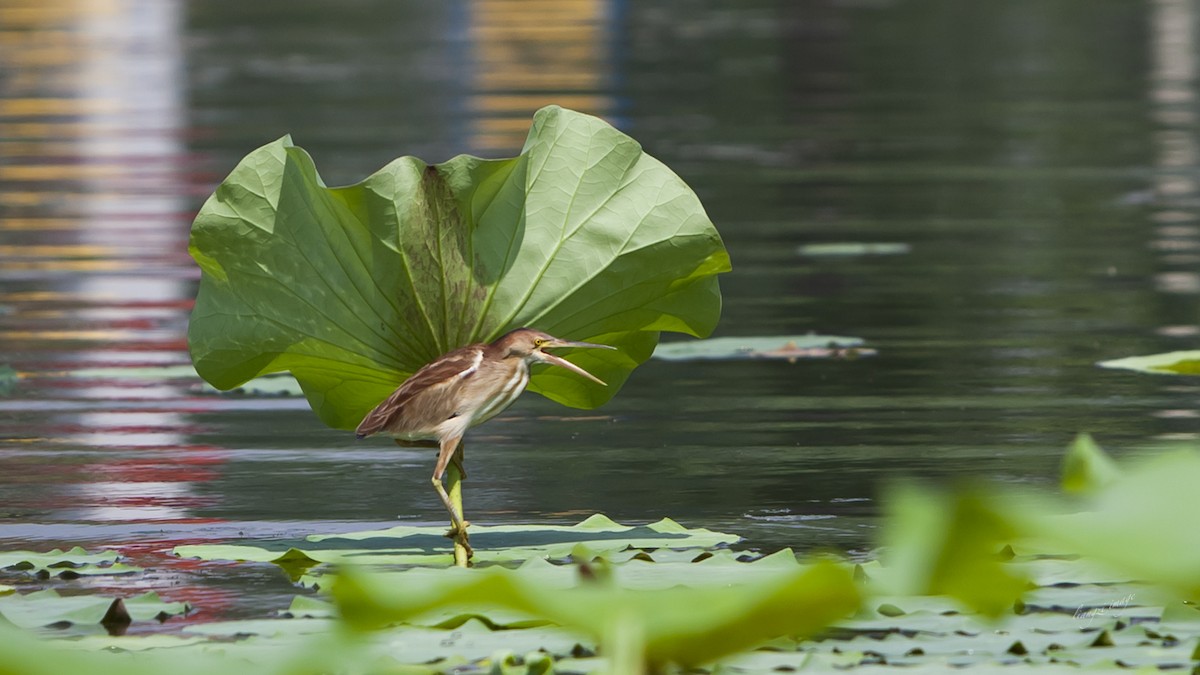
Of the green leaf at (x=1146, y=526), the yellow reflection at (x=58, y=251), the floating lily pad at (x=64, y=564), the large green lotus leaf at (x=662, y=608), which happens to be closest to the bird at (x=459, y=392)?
the floating lily pad at (x=64, y=564)

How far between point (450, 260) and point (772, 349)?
3034 mm

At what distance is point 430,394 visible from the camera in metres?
4.09

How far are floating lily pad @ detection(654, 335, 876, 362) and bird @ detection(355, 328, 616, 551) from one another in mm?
3136

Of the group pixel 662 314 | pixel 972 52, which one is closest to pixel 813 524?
pixel 662 314

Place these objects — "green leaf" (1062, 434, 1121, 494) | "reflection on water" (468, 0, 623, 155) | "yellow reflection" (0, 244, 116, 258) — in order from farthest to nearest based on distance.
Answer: "reflection on water" (468, 0, 623, 155) → "yellow reflection" (0, 244, 116, 258) → "green leaf" (1062, 434, 1121, 494)

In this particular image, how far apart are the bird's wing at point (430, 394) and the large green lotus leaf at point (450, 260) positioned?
23cm

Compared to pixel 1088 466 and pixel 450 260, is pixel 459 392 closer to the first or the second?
pixel 450 260

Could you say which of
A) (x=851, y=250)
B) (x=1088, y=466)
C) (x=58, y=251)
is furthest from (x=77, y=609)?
(x=58, y=251)

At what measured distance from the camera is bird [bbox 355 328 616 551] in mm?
4062

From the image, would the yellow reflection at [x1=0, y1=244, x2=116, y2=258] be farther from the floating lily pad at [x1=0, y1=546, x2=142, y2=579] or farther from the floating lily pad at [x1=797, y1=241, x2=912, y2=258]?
the floating lily pad at [x1=0, y1=546, x2=142, y2=579]

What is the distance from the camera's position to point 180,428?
6.18 metres

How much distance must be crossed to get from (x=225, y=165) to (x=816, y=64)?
9389mm

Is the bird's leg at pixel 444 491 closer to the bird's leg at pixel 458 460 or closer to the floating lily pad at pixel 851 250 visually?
the bird's leg at pixel 458 460

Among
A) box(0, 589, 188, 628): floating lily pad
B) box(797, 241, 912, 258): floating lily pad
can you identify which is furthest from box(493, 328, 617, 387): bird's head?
box(797, 241, 912, 258): floating lily pad
